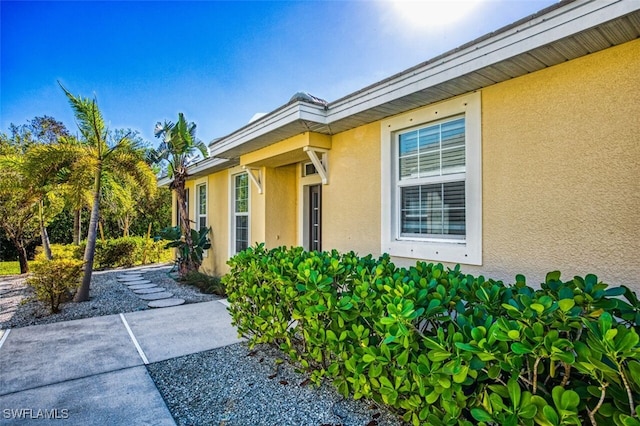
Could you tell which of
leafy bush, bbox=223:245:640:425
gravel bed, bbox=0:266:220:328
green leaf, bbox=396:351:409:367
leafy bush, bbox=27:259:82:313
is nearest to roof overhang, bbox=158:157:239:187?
gravel bed, bbox=0:266:220:328

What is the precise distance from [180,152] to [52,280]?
4.74m

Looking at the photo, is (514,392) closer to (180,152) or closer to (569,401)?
(569,401)

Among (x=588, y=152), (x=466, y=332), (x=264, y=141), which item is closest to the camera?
(x=466, y=332)

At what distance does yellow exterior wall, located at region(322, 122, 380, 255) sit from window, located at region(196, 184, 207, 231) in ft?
25.0

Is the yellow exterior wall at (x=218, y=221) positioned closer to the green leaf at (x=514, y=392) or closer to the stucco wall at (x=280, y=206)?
the stucco wall at (x=280, y=206)

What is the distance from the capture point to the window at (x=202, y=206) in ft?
41.5

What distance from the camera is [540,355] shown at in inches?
69.4

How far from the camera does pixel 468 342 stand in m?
2.05

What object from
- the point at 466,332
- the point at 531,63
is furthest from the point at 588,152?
the point at 466,332

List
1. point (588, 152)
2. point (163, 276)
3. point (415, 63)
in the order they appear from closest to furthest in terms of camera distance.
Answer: point (588, 152), point (415, 63), point (163, 276)

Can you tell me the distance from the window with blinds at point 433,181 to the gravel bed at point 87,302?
568cm

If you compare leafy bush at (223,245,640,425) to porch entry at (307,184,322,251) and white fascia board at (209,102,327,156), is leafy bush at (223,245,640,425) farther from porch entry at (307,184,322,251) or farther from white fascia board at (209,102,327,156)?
porch entry at (307,184,322,251)

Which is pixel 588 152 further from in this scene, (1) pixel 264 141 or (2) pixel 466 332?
(1) pixel 264 141

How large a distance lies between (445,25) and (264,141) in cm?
383
